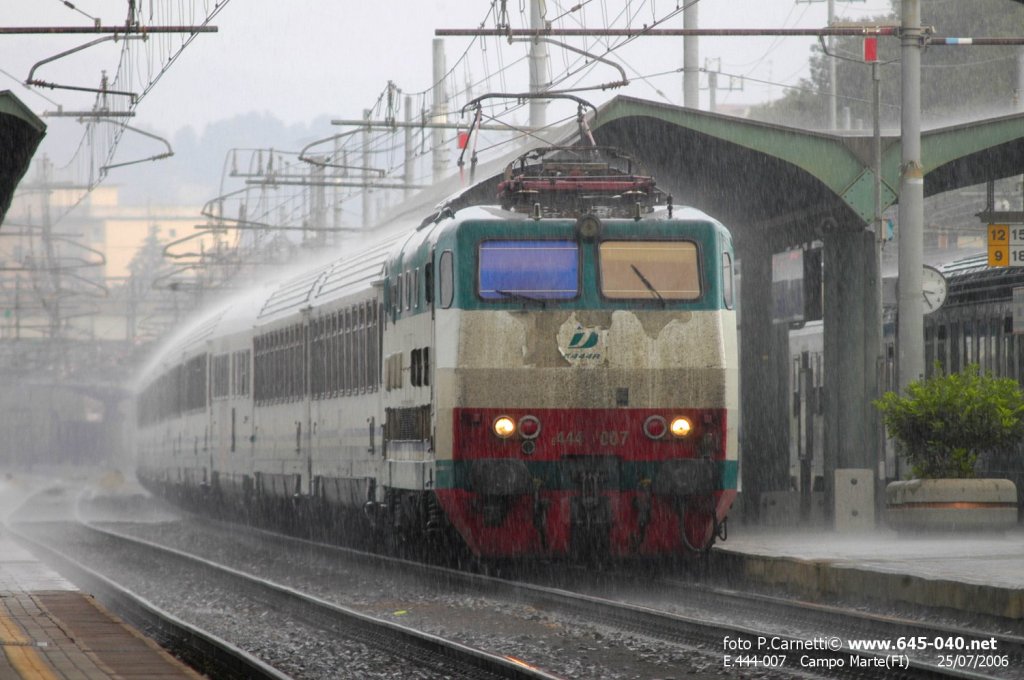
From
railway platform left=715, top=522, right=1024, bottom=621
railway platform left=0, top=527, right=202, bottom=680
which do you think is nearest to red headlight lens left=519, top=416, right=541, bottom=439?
railway platform left=715, top=522, right=1024, bottom=621

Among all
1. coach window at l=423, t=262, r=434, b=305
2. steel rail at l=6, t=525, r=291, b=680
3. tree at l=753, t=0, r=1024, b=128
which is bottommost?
steel rail at l=6, t=525, r=291, b=680

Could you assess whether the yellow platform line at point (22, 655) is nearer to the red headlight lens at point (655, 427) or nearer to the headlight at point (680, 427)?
the red headlight lens at point (655, 427)

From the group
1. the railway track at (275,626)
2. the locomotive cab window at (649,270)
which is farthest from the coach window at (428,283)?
the railway track at (275,626)

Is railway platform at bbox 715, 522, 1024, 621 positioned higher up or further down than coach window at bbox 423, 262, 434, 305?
further down

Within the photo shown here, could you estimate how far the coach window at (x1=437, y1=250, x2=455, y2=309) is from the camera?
50.8ft

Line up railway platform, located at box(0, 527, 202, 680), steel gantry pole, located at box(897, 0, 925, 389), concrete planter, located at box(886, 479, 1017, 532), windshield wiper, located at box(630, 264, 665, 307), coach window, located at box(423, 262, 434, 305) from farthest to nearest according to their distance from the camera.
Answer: steel gantry pole, located at box(897, 0, 925, 389) → concrete planter, located at box(886, 479, 1017, 532) → coach window, located at box(423, 262, 434, 305) → windshield wiper, located at box(630, 264, 665, 307) → railway platform, located at box(0, 527, 202, 680)

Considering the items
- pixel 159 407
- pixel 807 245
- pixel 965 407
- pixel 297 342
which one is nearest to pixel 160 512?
pixel 159 407

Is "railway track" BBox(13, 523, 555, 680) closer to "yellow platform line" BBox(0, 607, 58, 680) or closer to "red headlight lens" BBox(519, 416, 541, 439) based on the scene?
"yellow platform line" BBox(0, 607, 58, 680)

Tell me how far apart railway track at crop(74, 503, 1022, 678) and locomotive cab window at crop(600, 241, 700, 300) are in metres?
2.51

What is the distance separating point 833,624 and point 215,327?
20.8 m

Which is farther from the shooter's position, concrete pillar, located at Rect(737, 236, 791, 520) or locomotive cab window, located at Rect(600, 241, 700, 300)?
concrete pillar, located at Rect(737, 236, 791, 520)

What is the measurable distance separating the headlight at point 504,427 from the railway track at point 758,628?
1.27m

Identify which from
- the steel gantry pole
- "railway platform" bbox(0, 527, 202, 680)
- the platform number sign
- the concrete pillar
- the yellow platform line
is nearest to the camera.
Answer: the yellow platform line

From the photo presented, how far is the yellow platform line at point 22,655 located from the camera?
→ 949cm
